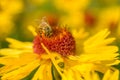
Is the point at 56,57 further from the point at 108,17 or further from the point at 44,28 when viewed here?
the point at 108,17

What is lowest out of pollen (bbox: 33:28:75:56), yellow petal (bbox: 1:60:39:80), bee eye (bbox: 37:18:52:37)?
yellow petal (bbox: 1:60:39:80)

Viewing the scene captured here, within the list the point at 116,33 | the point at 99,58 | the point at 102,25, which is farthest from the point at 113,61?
the point at 102,25

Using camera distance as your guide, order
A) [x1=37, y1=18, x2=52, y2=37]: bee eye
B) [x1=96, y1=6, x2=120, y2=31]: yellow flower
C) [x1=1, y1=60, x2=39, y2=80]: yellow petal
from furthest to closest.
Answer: [x1=96, y1=6, x2=120, y2=31]: yellow flower
[x1=37, y1=18, x2=52, y2=37]: bee eye
[x1=1, y1=60, x2=39, y2=80]: yellow petal

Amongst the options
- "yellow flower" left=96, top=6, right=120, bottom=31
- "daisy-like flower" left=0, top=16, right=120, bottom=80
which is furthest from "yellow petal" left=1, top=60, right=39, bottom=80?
"yellow flower" left=96, top=6, right=120, bottom=31

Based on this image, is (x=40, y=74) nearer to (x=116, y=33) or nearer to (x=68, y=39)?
(x=68, y=39)

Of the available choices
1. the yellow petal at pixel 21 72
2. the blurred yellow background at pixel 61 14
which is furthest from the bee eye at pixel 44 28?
the blurred yellow background at pixel 61 14

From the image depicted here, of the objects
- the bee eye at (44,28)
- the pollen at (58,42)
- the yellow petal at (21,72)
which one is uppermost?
the bee eye at (44,28)

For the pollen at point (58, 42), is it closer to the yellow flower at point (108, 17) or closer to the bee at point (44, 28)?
the bee at point (44, 28)

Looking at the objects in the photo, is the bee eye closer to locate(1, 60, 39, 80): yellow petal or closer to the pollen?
the pollen
